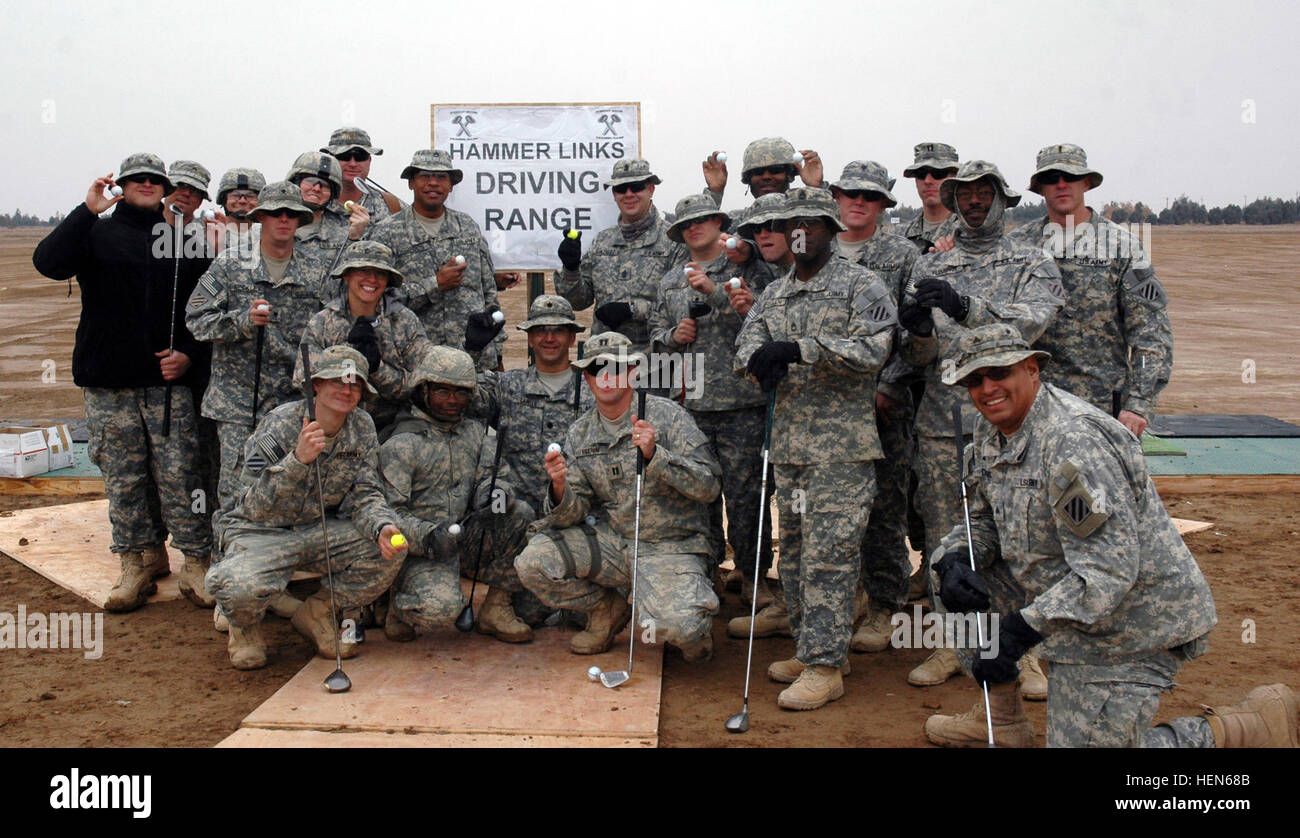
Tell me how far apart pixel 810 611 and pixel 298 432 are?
2.88 m

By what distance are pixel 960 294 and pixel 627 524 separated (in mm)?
2153

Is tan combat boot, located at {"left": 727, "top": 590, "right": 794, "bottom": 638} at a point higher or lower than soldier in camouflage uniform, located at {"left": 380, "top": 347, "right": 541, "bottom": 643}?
lower

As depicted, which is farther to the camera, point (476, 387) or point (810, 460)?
point (476, 387)

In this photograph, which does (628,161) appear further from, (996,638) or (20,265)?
(20,265)

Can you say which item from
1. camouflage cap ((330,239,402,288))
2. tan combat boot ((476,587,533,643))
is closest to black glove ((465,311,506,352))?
camouflage cap ((330,239,402,288))

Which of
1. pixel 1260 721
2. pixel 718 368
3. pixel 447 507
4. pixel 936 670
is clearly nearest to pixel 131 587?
pixel 447 507

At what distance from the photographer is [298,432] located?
6035 millimetres

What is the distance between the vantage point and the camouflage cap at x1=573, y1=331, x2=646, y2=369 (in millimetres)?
6012

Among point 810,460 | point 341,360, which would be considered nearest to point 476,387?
point 341,360

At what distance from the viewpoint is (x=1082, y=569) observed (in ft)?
12.9

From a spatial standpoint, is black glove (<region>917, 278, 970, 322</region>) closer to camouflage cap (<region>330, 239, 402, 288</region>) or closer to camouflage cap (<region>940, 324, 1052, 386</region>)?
camouflage cap (<region>940, 324, 1052, 386</region>)

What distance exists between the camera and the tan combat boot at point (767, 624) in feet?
21.5

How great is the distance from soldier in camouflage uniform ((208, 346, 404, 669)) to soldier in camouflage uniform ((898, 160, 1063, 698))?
2.80 metres

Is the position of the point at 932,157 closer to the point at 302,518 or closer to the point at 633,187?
the point at 633,187
